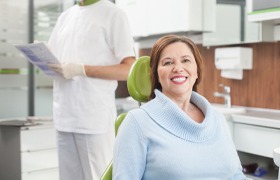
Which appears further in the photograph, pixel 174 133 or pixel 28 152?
pixel 28 152

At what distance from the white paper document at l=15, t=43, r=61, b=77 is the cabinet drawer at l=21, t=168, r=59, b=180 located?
1.29 m

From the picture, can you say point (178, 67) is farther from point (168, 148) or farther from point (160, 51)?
point (168, 148)

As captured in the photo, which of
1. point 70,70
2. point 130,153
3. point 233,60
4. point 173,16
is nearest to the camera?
point 130,153

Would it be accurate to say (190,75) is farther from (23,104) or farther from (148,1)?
(23,104)

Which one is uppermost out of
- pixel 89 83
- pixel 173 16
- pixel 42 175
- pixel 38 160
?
pixel 173 16

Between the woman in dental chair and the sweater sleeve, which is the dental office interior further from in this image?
the sweater sleeve

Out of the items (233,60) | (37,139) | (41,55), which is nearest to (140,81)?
(41,55)

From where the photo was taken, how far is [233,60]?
302cm

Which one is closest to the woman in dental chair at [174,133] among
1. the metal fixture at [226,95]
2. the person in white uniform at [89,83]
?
the person in white uniform at [89,83]

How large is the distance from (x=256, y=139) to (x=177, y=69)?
133 centimetres

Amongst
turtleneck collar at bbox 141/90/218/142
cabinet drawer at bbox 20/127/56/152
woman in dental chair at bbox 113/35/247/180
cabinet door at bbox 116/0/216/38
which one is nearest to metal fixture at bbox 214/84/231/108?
cabinet door at bbox 116/0/216/38

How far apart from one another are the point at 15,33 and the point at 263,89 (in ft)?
7.57

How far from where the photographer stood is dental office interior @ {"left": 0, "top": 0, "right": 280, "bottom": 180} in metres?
2.68

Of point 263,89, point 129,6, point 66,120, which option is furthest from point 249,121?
point 129,6
